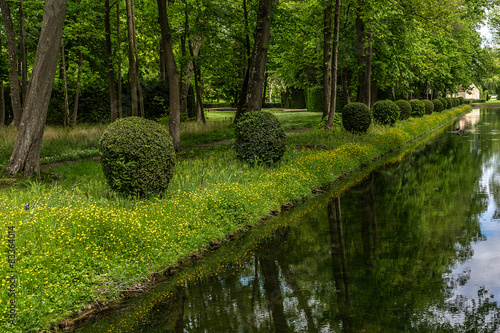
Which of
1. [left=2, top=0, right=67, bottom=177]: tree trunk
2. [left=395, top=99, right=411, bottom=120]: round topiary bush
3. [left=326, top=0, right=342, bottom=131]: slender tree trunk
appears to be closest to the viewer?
[left=2, top=0, right=67, bottom=177]: tree trunk

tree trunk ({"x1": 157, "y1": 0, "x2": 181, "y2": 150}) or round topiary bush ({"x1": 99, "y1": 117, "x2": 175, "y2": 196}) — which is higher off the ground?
tree trunk ({"x1": 157, "y1": 0, "x2": 181, "y2": 150})

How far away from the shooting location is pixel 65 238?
6164mm

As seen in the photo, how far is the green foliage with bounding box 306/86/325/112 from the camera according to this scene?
2176 inches

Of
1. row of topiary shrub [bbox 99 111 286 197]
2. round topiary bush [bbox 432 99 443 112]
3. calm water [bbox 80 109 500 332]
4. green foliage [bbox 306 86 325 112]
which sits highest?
green foliage [bbox 306 86 325 112]

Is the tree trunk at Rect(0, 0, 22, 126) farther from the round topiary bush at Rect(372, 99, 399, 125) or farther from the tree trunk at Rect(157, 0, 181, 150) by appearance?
the round topiary bush at Rect(372, 99, 399, 125)

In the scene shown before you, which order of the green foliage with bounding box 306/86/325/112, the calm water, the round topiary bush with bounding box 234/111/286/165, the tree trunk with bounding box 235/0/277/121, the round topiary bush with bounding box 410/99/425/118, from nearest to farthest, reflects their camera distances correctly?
the calm water < the round topiary bush with bounding box 234/111/286/165 < the tree trunk with bounding box 235/0/277/121 < the round topiary bush with bounding box 410/99/425/118 < the green foliage with bounding box 306/86/325/112

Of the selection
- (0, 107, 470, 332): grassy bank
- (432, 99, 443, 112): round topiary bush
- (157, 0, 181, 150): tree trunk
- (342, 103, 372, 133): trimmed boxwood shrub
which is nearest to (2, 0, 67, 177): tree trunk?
(0, 107, 470, 332): grassy bank

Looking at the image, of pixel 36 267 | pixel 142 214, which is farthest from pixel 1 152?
pixel 36 267

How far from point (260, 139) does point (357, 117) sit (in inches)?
418

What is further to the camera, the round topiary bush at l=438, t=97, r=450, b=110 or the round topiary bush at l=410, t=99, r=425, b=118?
the round topiary bush at l=438, t=97, r=450, b=110

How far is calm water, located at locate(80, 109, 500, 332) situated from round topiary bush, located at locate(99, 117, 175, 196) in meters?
2.04

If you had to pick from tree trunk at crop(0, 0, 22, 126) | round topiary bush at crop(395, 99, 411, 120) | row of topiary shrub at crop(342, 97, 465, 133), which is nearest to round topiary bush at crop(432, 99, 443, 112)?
row of topiary shrub at crop(342, 97, 465, 133)

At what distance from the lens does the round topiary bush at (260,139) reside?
12930mm

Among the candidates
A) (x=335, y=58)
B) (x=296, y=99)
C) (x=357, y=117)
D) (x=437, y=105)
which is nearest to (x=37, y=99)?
(x=335, y=58)
